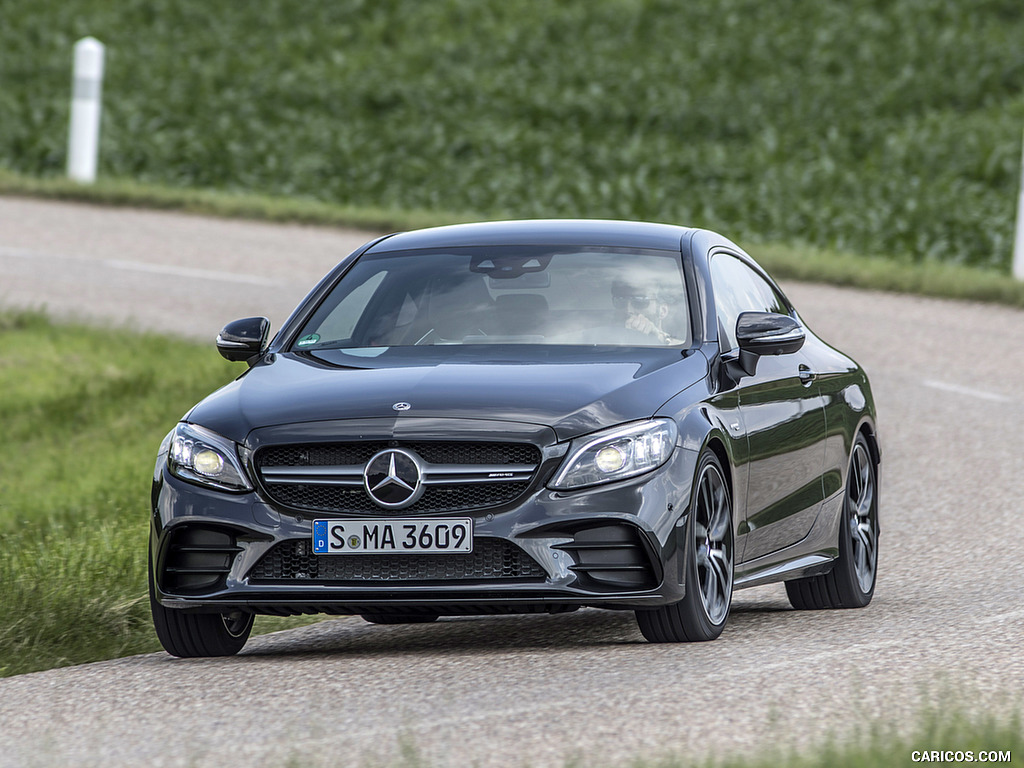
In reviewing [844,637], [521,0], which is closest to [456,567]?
[844,637]

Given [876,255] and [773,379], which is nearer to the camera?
[773,379]

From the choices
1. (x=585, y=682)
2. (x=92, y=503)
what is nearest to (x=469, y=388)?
(x=585, y=682)

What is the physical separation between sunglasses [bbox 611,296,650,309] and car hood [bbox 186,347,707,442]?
0.37 m

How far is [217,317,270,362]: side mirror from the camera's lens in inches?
316

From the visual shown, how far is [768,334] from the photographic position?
773cm

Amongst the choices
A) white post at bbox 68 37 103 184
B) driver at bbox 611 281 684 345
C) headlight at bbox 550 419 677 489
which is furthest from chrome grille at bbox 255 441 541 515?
white post at bbox 68 37 103 184

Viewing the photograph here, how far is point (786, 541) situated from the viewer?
8227mm

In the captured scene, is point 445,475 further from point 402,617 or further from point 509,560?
point 402,617

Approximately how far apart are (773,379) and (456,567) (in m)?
1.89

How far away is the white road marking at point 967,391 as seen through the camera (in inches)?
575

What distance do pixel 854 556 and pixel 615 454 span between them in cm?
240

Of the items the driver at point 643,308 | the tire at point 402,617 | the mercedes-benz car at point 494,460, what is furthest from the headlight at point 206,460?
the driver at point 643,308

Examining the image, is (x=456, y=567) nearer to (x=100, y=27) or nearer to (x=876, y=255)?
(x=876, y=255)

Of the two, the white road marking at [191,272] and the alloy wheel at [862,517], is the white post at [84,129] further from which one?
the alloy wheel at [862,517]
